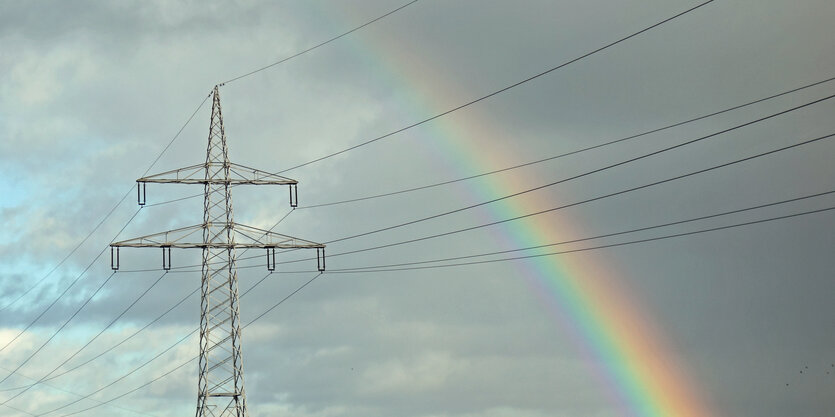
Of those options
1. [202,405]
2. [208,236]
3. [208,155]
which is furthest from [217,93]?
[202,405]

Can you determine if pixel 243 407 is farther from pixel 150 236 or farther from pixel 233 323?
pixel 150 236

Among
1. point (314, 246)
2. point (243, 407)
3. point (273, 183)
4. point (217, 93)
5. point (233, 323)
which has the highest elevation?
point (217, 93)

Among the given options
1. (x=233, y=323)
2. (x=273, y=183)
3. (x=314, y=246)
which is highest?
(x=273, y=183)

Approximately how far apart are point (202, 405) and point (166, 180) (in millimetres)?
16227

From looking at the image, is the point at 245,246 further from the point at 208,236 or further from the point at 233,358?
the point at 233,358

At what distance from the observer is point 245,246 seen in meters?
73.6

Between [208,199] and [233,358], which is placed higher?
[208,199]

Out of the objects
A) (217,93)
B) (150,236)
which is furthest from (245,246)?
(217,93)

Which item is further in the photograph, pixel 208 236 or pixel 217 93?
pixel 217 93

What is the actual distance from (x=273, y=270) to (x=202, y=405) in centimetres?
1073

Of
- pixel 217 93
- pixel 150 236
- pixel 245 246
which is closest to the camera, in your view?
pixel 150 236

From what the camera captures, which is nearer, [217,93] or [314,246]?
[314,246]

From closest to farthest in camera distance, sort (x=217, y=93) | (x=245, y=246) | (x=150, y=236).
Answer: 1. (x=150, y=236)
2. (x=245, y=246)
3. (x=217, y=93)

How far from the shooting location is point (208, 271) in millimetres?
74812
